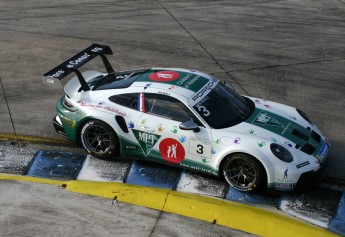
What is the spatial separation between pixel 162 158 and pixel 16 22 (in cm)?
883

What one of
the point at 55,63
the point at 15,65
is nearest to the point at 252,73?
the point at 55,63

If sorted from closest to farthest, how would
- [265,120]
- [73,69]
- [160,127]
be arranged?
[160,127]
[265,120]
[73,69]

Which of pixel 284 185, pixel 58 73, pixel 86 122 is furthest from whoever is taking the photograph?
pixel 58 73

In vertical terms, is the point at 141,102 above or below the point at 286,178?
above

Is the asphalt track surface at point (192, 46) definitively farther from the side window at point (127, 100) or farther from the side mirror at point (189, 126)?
the side mirror at point (189, 126)

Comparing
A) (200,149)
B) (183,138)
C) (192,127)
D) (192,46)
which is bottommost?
(192,46)

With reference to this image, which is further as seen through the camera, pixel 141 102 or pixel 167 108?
pixel 141 102

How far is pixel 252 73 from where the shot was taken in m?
13.0

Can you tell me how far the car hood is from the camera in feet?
28.0

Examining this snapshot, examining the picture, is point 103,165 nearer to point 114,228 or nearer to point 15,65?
point 114,228

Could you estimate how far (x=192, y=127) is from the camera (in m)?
8.43

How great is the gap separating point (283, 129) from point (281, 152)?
0.59m

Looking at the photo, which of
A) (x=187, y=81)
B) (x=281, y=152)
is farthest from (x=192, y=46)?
(x=281, y=152)

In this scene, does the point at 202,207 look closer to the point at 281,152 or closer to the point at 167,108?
the point at 281,152
